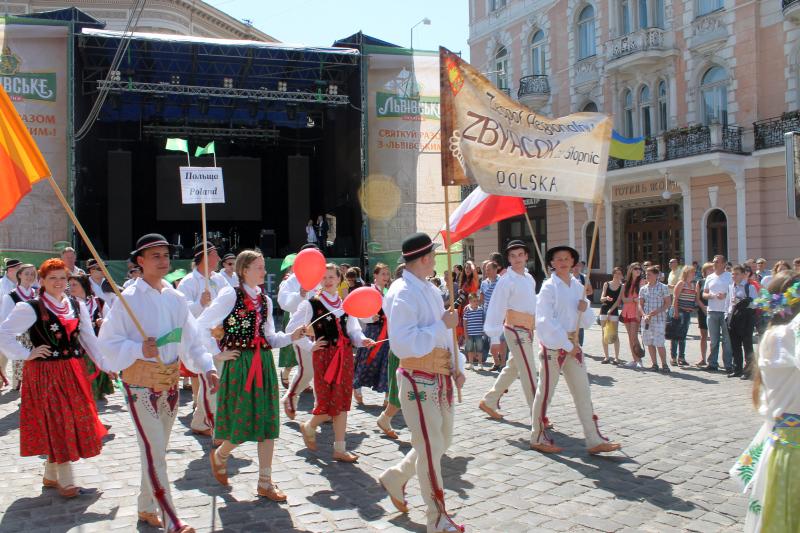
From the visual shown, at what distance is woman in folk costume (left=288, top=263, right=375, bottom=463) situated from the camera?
618cm

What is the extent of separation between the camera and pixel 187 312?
4566 mm

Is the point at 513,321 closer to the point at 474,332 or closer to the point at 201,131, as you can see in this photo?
the point at 474,332

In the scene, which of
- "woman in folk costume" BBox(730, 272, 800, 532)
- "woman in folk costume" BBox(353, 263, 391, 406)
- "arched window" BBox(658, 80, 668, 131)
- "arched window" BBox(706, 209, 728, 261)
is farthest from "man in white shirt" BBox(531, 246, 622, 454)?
"arched window" BBox(658, 80, 668, 131)

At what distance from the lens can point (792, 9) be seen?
62.2 feet

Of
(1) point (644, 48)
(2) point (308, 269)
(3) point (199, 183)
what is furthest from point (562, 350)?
(1) point (644, 48)

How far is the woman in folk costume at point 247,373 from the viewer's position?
5.03 meters

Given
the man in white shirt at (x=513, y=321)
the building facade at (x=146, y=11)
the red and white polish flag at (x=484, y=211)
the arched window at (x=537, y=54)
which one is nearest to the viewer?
the man in white shirt at (x=513, y=321)

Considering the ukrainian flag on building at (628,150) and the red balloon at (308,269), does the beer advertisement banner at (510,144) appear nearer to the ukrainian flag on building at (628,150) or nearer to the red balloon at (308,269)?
the red balloon at (308,269)

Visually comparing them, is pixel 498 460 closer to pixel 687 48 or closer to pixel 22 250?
pixel 22 250

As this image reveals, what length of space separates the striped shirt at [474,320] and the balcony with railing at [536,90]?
57.4 ft

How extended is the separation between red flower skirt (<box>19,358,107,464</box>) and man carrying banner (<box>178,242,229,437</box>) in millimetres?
1270

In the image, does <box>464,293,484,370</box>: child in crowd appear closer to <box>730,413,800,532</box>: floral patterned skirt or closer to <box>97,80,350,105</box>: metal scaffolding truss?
<box>97,80,350,105</box>: metal scaffolding truss

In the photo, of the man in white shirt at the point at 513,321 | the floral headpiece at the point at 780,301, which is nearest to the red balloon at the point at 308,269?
the man in white shirt at the point at 513,321

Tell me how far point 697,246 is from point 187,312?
20847 mm
